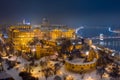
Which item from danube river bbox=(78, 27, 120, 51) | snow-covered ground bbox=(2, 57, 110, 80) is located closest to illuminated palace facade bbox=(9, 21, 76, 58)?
snow-covered ground bbox=(2, 57, 110, 80)

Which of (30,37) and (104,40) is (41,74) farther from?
(104,40)

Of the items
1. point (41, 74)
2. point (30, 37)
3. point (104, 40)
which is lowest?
point (41, 74)

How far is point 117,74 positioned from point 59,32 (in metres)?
23.6

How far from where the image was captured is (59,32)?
4309 centimetres

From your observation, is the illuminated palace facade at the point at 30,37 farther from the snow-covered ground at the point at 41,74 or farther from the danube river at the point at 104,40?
the danube river at the point at 104,40

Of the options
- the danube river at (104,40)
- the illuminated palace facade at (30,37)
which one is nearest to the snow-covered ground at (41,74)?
the illuminated palace facade at (30,37)

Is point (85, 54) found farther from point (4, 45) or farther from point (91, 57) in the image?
point (4, 45)

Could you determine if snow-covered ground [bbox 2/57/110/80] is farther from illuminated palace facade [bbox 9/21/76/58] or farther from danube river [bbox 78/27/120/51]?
danube river [bbox 78/27/120/51]

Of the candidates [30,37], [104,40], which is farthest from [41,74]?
[104,40]

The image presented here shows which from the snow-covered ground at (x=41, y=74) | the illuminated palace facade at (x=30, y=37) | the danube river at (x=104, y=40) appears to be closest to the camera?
the snow-covered ground at (x=41, y=74)

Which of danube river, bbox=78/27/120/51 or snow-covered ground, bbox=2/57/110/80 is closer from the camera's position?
snow-covered ground, bbox=2/57/110/80

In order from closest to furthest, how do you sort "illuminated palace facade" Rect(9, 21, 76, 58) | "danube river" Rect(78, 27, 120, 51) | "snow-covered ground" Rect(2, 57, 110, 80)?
1. "snow-covered ground" Rect(2, 57, 110, 80)
2. "illuminated palace facade" Rect(9, 21, 76, 58)
3. "danube river" Rect(78, 27, 120, 51)

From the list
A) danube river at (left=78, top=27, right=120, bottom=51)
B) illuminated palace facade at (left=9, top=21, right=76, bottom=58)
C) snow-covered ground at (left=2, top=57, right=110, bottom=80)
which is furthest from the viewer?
danube river at (left=78, top=27, right=120, bottom=51)

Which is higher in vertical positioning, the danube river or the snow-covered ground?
the danube river
